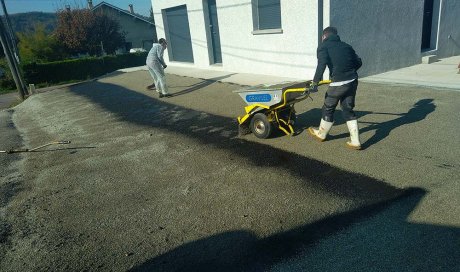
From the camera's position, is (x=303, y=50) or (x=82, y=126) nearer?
(x=82, y=126)

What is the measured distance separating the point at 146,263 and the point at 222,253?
767 mm

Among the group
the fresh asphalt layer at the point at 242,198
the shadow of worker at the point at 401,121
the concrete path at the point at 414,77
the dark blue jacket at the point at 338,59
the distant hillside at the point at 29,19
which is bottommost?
the fresh asphalt layer at the point at 242,198

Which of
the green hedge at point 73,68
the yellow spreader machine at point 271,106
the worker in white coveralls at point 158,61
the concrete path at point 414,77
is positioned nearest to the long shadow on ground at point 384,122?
the yellow spreader machine at point 271,106

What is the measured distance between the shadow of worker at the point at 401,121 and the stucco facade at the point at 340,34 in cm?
391

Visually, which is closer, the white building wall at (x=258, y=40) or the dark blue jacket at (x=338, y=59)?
the dark blue jacket at (x=338, y=59)

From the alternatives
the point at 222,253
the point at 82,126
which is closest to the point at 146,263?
the point at 222,253

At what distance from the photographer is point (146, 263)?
3.21m

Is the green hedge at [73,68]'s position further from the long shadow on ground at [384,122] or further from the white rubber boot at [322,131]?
the white rubber boot at [322,131]

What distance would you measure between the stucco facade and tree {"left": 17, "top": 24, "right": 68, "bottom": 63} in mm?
21533

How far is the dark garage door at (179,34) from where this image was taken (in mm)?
18141

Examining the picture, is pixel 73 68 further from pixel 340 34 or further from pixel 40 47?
pixel 340 34

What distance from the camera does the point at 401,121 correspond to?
21.4 feet

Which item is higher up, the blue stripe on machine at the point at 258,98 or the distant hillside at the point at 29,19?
the distant hillside at the point at 29,19

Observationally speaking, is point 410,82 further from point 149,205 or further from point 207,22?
point 207,22
